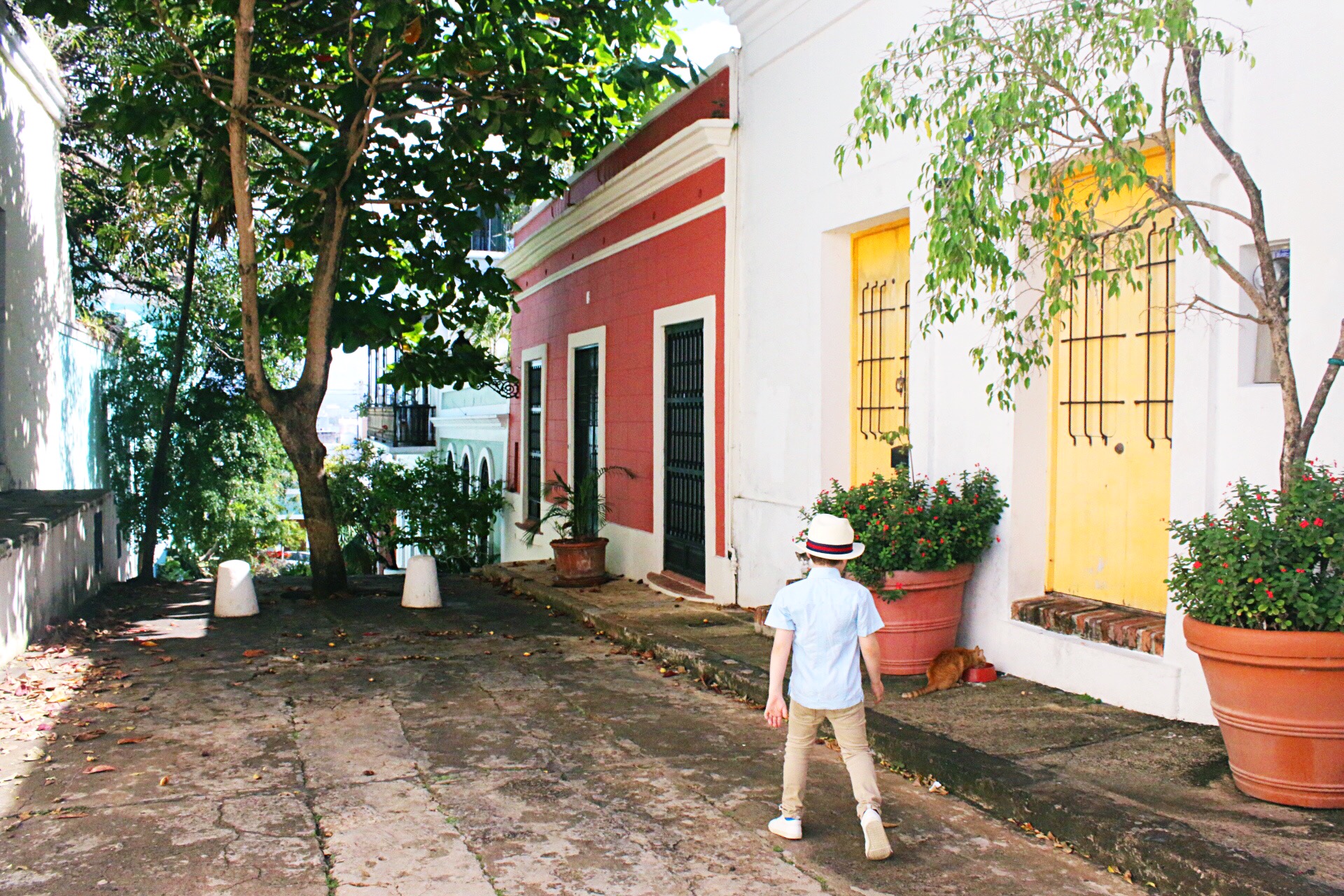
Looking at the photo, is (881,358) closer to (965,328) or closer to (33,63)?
(965,328)

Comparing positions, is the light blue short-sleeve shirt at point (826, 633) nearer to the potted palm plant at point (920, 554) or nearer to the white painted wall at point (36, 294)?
the potted palm plant at point (920, 554)

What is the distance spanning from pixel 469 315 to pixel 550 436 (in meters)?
3.34

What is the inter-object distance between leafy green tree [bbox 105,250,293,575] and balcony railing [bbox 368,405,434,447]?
373 inches

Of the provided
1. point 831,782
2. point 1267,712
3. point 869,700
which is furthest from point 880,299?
point 1267,712

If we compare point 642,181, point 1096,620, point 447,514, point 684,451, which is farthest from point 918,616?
point 447,514

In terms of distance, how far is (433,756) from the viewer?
564 centimetres

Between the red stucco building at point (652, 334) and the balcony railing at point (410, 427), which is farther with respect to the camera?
the balcony railing at point (410, 427)

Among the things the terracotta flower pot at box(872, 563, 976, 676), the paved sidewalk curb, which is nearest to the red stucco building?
the terracotta flower pot at box(872, 563, 976, 676)

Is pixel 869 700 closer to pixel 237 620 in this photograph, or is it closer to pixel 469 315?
pixel 237 620

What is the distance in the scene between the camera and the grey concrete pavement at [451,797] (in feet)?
13.4

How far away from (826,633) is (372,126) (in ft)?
25.5

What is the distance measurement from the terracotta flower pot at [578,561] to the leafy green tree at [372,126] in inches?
79.4

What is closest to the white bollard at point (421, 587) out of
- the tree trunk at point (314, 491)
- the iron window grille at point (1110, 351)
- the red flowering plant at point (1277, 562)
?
the tree trunk at point (314, 491)

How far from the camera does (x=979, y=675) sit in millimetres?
6445
